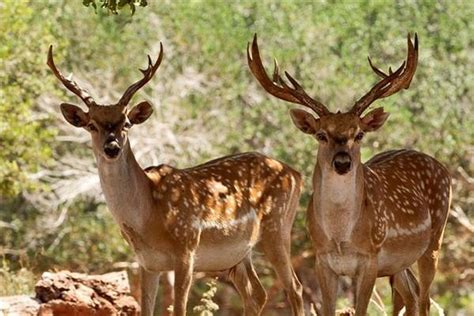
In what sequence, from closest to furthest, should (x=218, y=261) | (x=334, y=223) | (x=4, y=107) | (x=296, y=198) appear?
1. (x=334, y=223)
2. (x=218, y=261)
3. (x=296, y=198)
4. (x=4, y=107)

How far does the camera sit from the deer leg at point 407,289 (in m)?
12.5

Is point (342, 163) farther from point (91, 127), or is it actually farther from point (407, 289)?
point (407, 289)

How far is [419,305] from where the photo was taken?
12453 millimetres

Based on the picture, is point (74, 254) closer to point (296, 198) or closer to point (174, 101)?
point (174, 101)

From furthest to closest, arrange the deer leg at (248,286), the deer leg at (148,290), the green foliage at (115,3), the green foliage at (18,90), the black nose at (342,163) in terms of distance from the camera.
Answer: the green foliage at (18,90), the deer leg at (248,286), the deer leg at (148,290), the green foliage at (115,3), the black nose at (342,163)

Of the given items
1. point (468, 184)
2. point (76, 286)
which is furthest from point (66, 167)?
point (76, 286)

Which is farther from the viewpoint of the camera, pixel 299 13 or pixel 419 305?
pixel 299 13

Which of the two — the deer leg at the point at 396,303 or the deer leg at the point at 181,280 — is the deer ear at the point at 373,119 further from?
the deer leg at the point at 396,303

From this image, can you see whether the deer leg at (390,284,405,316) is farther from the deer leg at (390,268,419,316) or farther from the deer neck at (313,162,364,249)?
the deer neck at (313,162,364,249)

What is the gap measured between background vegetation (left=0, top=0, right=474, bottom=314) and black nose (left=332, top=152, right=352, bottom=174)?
46.4 feet

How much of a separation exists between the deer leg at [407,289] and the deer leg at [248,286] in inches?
40.2

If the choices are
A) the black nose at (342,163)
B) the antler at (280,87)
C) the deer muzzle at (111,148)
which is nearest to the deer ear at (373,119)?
the antler at (280,87)

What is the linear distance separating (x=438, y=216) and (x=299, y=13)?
1483 centimetres

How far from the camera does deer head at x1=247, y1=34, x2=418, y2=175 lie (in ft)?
35.8
